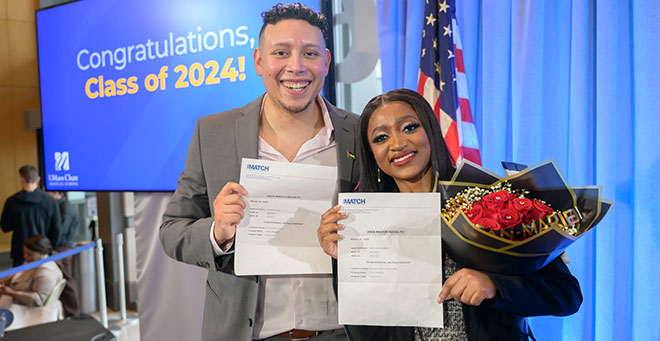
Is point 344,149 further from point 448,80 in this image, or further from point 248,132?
point 448,80

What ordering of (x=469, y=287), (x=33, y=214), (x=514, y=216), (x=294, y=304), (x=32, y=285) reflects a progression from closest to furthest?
(x=514, y=216) < (x=469, y=287) < (x=294, y=304) < (x=32, y=285) < (x=33, y=214)

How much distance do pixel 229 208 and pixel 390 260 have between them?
0.55 m

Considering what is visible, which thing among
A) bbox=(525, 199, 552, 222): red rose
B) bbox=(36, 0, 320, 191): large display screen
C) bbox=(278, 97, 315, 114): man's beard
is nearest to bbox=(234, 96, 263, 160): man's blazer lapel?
bbox=(278, 97, 315, 114): man's beard

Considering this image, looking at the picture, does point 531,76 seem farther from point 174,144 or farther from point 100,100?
point 100,100

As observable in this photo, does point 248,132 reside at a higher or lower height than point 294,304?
higher

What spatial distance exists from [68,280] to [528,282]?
561cm

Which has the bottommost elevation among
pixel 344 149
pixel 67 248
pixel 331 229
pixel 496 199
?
pixel 67 248

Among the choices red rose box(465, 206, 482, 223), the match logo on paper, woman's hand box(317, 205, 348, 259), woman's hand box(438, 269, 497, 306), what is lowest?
woman's hand box(438, 269, 497, 306)

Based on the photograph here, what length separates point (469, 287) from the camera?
1373 mm

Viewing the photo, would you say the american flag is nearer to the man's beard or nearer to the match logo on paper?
the man's beard

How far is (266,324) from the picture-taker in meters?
1.91

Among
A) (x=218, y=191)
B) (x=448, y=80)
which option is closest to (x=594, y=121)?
(x=448, y=80)

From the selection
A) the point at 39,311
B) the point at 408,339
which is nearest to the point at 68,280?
the point at 39,311

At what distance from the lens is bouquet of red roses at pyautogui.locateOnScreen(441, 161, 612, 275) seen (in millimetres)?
1260
